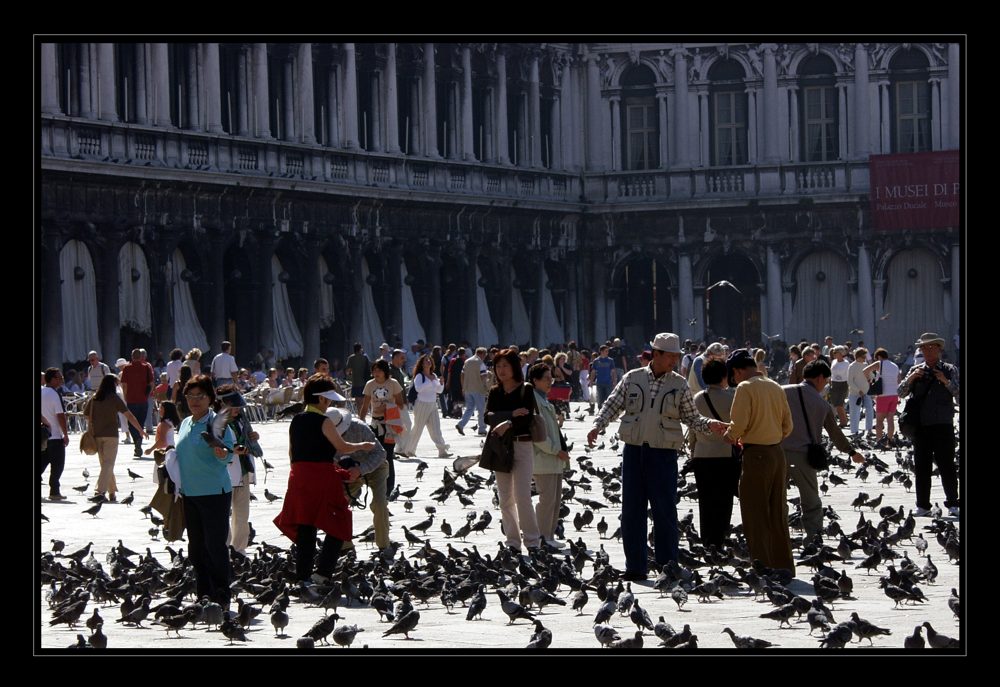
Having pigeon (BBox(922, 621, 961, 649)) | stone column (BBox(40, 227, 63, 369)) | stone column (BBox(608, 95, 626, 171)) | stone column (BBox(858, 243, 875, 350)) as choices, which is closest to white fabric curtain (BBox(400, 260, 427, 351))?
stone column (BBox(608, 95, 626, 171))

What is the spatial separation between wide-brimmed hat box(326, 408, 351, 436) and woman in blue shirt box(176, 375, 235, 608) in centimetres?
87

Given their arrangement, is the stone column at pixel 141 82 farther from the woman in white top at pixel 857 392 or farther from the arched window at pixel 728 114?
the arched window at pixel 728 114

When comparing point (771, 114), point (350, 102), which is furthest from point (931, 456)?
point (771, 114)

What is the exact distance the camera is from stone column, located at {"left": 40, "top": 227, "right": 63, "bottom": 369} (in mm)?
33250

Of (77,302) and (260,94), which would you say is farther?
(260,94)

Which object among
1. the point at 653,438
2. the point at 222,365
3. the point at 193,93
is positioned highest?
the point at 193,93

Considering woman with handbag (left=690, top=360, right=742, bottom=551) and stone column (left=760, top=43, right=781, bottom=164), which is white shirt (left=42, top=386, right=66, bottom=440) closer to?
woman with handbag (left=690, top=360, right=742, bottom=551)

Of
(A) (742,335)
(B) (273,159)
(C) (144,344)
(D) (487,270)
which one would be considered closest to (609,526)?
(C) (144,344)

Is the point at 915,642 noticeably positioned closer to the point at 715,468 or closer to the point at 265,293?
the point at 715,468

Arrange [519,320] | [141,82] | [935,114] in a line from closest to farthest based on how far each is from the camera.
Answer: [141,82], [519,320], [935,114]

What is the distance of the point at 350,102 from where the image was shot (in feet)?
137

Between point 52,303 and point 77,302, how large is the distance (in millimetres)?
1230

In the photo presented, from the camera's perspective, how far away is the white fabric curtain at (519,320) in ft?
152

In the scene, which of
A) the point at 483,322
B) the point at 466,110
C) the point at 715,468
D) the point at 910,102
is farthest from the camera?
the point at 910,102
